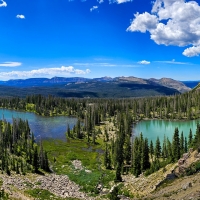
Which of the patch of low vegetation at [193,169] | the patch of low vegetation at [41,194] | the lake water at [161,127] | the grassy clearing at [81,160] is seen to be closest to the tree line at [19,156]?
the grassy clearing at [81,160]

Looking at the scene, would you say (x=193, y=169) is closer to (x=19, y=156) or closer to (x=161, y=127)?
(x=19, y=156)

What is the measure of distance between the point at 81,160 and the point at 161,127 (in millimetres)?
90773

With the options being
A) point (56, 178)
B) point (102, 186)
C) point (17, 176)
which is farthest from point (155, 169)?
point (17, 176)

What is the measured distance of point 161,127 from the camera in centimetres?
17375

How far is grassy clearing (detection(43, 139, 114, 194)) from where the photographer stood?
71.2m

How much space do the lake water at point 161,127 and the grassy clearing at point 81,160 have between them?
3986cm

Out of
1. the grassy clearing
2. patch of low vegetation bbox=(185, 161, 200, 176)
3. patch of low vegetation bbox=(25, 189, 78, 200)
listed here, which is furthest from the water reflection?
patch of low vegetation bbox=(185, 161, 200, 176)

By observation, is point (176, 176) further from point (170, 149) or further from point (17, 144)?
point (17, 144)

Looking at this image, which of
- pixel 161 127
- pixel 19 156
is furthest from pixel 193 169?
pixel 161 127

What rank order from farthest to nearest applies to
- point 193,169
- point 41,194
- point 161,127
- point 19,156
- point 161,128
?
1. point 161,127
2. point 161,128
3. point 19,156
4. point 41,194
5. point 193,169

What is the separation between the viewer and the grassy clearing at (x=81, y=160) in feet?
234

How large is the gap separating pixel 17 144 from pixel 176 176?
278ft

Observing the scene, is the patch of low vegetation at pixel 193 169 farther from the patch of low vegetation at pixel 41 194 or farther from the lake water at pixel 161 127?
the lake water at pixel 161 127

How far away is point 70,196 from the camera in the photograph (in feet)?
191
